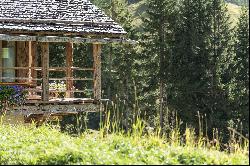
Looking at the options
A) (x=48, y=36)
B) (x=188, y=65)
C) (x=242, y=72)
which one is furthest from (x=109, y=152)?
(x=242, y=72)

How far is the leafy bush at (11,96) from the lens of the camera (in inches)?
732

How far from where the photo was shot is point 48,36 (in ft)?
63.2

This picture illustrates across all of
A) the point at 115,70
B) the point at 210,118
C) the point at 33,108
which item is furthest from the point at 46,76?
the point at 115,70

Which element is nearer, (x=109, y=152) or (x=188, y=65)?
(x=109, y=152)

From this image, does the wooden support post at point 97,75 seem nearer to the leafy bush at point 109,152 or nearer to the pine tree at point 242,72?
the leafy bush at point 109,152

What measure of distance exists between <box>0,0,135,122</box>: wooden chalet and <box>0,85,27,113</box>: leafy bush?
270 mm

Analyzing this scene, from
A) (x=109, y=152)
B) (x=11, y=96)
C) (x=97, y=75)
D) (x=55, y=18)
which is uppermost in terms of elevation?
(x=55, y=18)

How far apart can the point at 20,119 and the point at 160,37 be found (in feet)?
84.4

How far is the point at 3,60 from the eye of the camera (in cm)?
2200

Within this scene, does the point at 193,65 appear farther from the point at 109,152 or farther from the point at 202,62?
the point at 109,152

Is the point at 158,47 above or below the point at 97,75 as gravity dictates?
above

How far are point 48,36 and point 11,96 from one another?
8.70ft

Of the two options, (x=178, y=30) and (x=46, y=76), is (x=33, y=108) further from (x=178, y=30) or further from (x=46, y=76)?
(x=178, y=30)

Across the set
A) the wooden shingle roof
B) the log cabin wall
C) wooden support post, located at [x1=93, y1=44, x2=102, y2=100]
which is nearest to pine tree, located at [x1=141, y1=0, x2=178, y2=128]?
the wooden shingle roof
